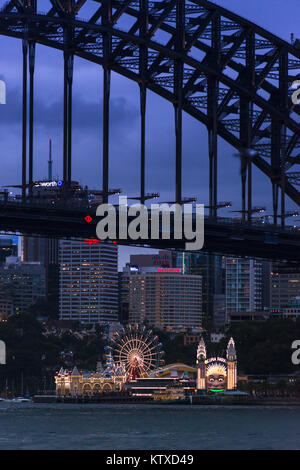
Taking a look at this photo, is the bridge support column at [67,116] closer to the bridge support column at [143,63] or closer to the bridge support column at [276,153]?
the bridge support column at [143,63]

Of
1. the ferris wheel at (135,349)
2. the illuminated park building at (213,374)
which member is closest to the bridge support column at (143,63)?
→ the ferris wheel at (135,349)

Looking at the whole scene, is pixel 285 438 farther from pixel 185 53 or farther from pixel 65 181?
pixel 185 53

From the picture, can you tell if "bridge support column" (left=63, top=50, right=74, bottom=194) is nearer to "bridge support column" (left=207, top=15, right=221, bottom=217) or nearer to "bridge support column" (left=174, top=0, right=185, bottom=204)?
"bridge support column" (left=174, top=0, right=185, bottom=204)

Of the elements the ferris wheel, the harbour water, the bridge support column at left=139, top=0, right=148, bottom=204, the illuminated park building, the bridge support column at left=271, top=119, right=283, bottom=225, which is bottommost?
the harbour water

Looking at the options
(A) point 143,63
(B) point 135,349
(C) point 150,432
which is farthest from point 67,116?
(B) point 135,349

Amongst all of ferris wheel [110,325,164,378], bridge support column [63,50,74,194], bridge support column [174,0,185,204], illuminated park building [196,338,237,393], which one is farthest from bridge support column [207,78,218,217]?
illuminated park building [196,338,237,393]

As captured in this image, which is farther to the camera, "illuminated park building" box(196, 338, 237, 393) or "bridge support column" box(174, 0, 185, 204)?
"illuminated park building" box(196, 338, 237, 393)

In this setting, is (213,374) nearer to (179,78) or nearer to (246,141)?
(246,141)
